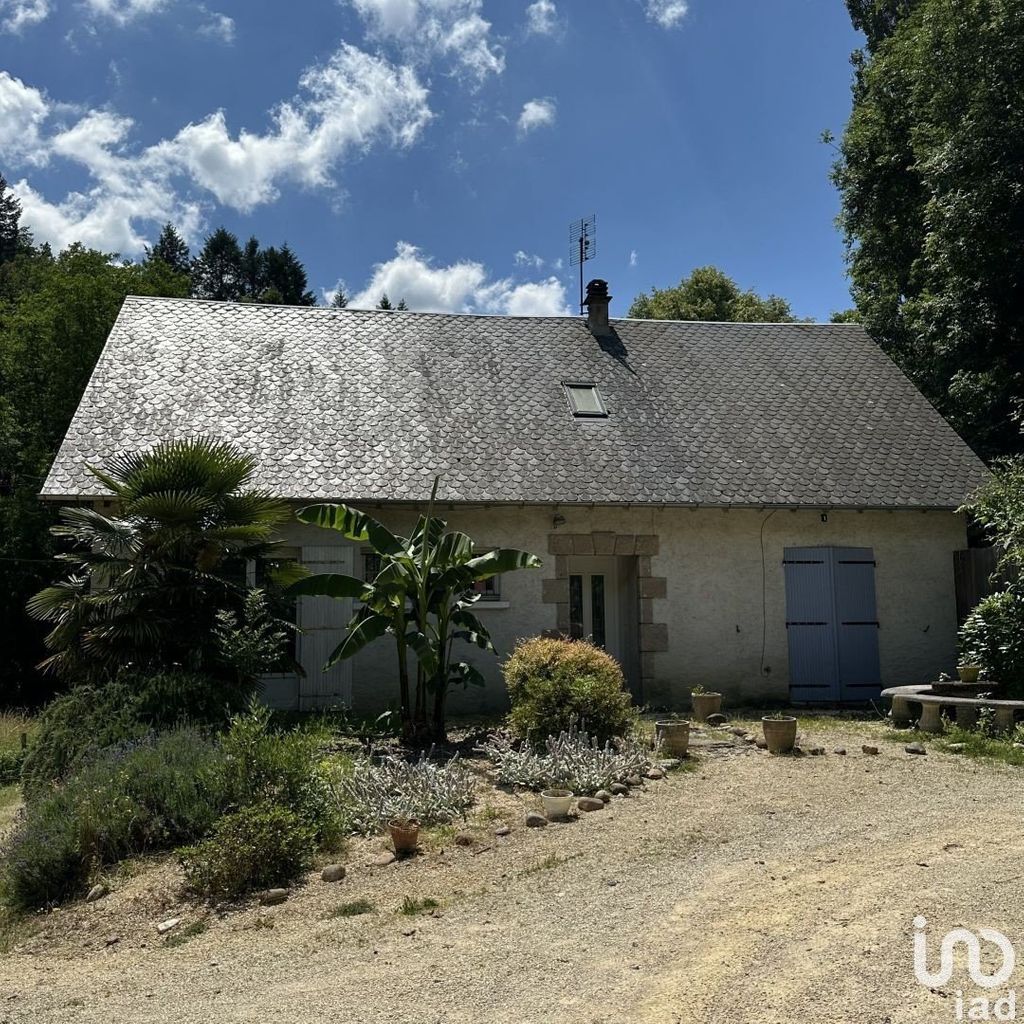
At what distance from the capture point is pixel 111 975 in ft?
14.3

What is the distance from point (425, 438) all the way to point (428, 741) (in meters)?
4.83

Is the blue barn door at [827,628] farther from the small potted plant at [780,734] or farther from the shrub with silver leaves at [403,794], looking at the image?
the shrub with silver leaves at [403,794]

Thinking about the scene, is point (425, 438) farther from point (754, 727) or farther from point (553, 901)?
point (553, 901)

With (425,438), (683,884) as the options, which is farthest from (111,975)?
(425,438)

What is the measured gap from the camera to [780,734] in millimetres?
8102

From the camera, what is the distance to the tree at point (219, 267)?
4059 cm

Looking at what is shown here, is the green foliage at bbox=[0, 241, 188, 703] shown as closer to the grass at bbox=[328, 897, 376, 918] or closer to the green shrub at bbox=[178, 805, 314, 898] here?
the green shrub at bbox=[178, 805, 314, 898]

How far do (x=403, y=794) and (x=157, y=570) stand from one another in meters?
3.36

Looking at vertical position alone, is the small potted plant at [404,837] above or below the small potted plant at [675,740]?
below

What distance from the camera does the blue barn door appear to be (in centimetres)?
1187

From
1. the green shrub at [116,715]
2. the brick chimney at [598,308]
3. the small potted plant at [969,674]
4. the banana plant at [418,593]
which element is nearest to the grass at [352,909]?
the green shrub at [116,715]

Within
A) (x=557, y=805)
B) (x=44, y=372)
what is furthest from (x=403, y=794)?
(x=44, y=372)

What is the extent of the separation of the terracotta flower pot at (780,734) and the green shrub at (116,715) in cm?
471

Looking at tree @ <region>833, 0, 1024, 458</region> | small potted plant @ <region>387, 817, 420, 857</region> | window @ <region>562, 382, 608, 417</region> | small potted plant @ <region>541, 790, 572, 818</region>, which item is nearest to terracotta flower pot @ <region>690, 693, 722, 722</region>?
small potted plant @ <region>541, 790, 572, 818</region>
